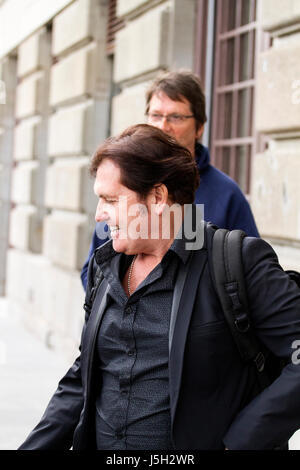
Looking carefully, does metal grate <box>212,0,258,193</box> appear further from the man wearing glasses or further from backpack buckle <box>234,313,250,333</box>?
backpack buckle <box>234,313,250,333</box>

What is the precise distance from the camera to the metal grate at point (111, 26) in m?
8.70

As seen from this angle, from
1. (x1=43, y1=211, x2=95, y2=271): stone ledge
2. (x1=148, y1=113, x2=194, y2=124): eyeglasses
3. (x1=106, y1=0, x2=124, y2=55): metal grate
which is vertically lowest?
(x1=43, y1=211, x2=95, y2=271): stone ledge

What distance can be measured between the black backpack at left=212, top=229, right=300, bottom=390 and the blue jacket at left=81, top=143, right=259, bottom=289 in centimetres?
116

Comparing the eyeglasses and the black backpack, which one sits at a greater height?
the eyeglasses

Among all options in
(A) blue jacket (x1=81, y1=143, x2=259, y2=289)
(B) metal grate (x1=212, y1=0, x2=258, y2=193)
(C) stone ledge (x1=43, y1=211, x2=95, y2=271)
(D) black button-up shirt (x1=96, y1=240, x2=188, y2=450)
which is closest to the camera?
(D) black button-up shirt (x1=96, y1=240, x2=188, y2=450)

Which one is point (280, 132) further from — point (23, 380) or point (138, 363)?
point (23, 380)

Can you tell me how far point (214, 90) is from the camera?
6.75 meters

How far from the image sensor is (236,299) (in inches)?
92.7

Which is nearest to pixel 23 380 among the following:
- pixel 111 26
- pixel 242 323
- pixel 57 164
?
pixel 57 164

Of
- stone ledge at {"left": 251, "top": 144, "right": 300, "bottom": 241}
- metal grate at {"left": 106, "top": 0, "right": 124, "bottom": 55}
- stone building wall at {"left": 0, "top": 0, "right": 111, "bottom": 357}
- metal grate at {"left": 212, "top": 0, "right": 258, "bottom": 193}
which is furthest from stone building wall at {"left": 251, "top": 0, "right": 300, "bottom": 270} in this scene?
stone building wall at {"left": 0, "top": 0, "right": 111, "bottom": 357}

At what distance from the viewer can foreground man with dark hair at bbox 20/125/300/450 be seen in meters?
2.34

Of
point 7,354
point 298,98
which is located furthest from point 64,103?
point 298,98

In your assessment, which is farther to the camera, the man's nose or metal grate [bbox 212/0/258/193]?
metal grate [bbox 212/0/258/193]

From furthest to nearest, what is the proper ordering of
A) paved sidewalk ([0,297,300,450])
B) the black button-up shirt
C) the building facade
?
1. paved sidewalk ([0,297,300,450])
2. the building facade
3. the black button-up shirt
